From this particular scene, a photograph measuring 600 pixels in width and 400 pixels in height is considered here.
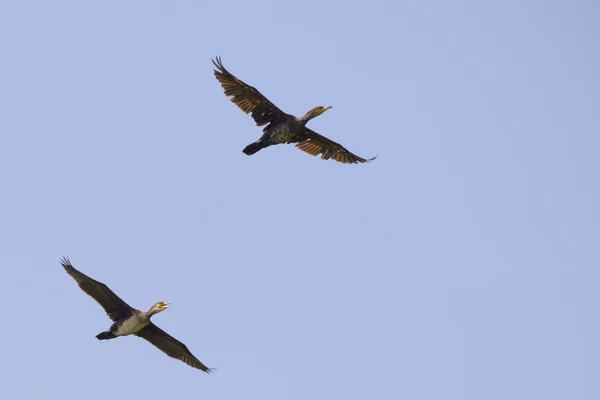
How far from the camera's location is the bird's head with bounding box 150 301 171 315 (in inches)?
1228

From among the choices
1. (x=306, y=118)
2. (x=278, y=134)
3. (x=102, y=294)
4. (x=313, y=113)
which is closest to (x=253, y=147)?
(x=278, y=134)

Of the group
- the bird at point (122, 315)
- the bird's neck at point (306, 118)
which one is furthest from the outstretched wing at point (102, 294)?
the bird's neck at point (306, 118)

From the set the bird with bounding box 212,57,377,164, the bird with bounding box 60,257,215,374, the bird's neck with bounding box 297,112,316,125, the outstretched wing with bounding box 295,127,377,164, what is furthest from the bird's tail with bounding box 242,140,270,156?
the bird with bounding box 60,257,215,374

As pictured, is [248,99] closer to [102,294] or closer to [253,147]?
[253,147]

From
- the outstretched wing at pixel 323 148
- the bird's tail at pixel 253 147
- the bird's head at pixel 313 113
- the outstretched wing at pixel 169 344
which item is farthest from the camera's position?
the outstretched wing at pixel 323 148

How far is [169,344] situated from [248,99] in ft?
25.5

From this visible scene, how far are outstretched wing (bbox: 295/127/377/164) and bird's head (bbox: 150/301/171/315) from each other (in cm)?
745

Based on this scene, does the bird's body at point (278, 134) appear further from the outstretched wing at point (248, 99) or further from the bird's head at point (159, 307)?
the bird's head at point (159, 307)

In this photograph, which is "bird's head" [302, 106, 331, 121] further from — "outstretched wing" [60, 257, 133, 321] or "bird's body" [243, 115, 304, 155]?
"outstretched wing" [60, 257, 133, 321]

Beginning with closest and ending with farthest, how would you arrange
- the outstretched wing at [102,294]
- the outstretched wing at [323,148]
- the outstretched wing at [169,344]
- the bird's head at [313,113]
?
the outstretched wing at [102,294] → the outstretched wing at [169,344] → the bird's head at [313,113] → the outstretched wing at [323,148]

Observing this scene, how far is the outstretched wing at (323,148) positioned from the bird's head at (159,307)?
→ 745 centimetres

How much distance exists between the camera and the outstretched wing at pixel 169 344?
32.0 metres

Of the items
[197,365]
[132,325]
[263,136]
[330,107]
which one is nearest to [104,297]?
[132,325]

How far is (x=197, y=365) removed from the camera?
3272 centimetres
